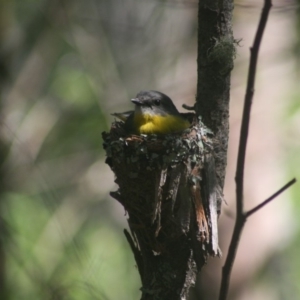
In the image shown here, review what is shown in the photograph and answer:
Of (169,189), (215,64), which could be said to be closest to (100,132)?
(169,189)

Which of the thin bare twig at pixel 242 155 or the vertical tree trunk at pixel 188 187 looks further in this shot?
the vertical tree trunk at pixel 188 187

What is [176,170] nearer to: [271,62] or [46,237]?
[271,62]

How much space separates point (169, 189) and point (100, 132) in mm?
3622

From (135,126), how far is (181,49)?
281 centimetres

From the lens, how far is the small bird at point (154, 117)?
358cm

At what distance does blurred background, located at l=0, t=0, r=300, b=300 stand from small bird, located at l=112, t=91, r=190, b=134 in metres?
1.74

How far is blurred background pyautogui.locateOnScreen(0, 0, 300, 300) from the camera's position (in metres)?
5.49

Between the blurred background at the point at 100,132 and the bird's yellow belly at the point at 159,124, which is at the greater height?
the blurred background at the point at 100,132

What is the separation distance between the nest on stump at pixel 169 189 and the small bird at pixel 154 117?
1.33 ft

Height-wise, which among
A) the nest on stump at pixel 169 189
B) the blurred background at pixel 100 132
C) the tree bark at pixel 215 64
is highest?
the blurred background at pixel 100 132

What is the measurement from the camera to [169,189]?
286cm

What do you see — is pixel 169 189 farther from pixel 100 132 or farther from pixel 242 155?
pixel 100 132

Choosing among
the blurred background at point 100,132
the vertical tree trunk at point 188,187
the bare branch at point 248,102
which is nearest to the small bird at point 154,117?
the vertical tree trunk at point 188,187

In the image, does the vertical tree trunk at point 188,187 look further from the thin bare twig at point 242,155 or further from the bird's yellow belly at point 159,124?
the thin bare twig at point 242,155
